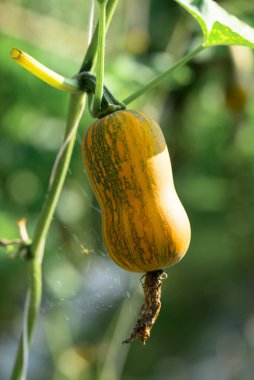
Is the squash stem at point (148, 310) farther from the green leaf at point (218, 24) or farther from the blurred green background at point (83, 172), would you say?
the blurred green background at point (83, 172)

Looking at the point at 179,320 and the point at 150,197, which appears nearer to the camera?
the point at 150,197

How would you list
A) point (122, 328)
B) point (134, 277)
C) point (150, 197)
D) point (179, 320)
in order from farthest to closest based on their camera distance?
point (179, 320) < point (134, 277) < point (122, 328) < point (150, 197)

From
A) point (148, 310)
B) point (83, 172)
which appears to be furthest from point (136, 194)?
point (83, 172)

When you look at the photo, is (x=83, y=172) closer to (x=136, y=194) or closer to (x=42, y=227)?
(x=42, y=227)

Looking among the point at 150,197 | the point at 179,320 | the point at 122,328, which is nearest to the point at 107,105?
the point at 150,197

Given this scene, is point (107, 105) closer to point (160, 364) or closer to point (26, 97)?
point (26, 97)

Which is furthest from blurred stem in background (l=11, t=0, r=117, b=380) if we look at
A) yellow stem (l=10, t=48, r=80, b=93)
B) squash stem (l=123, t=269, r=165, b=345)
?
squash stem (l=123, t=269, r=165, b=345)
